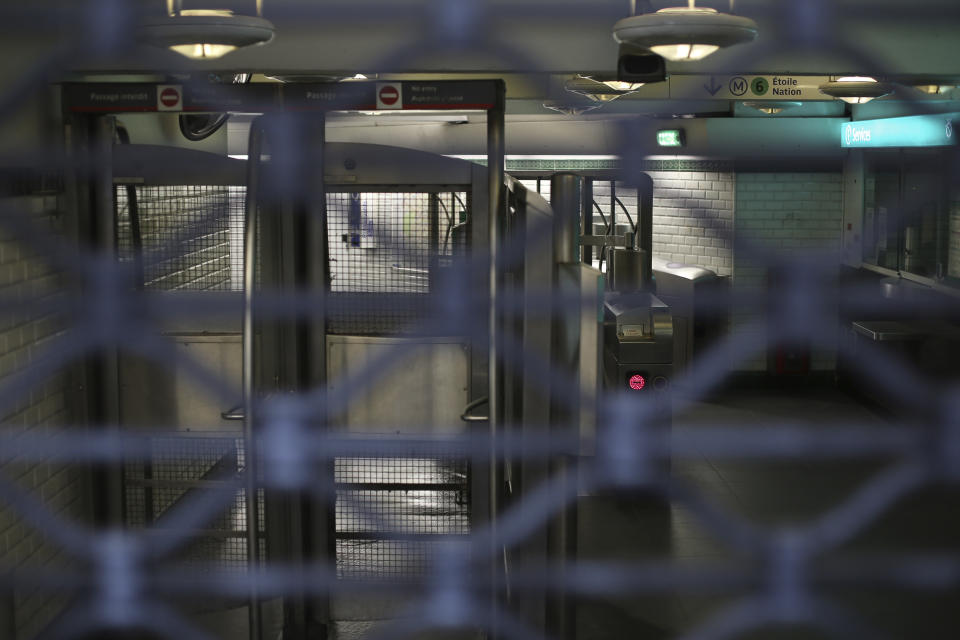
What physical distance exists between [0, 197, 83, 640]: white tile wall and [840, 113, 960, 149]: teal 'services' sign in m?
2.68

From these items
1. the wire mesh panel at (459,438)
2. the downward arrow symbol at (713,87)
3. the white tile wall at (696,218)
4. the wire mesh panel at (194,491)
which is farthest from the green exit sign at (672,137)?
the wire mesh panel at (194,491)

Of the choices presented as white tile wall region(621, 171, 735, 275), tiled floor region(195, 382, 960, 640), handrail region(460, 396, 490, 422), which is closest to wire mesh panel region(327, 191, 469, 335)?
handrail region(460, 396, 490, 422)

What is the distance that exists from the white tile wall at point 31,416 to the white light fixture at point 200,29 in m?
0.86

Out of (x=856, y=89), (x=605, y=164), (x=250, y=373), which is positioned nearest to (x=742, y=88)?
(x=856, y=89)

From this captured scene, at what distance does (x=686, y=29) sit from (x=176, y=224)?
1.20 metres

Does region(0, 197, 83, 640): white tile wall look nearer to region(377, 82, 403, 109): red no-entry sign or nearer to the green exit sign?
region(377, 82, 403, 109): red no-entry sign

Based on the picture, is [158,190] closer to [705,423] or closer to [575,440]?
[575,440]

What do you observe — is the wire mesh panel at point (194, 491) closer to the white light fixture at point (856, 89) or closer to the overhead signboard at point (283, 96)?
the overhead signboard at point (283, 96)

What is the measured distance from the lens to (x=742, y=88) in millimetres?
3225

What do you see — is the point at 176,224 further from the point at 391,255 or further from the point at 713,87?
the point at 713,87

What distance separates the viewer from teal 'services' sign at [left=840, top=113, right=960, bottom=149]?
11.7ft

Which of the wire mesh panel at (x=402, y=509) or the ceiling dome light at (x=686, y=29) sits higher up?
the ceiling dome light at (x=686, y=29)

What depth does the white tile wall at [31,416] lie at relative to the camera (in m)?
1.87

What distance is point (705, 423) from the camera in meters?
4.16
